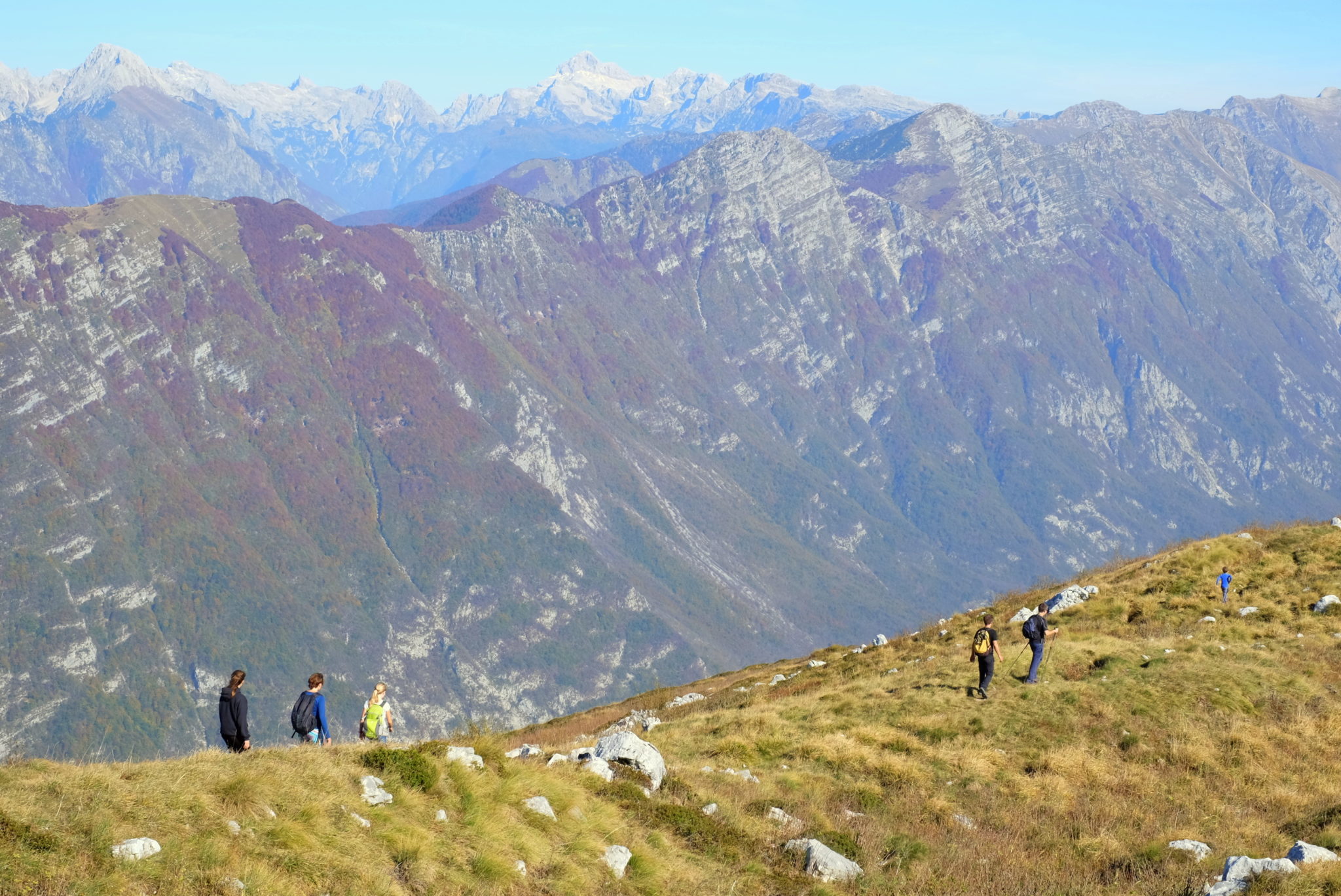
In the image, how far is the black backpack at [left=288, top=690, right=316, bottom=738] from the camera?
2767 centimetres

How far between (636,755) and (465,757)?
528 centimetres

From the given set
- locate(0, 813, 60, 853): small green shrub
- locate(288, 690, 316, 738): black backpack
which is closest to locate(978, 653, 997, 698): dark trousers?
locate(288, 690, 316, 738): black backpack

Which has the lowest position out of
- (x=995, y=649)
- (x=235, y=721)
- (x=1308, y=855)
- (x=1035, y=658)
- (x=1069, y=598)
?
(x=1069, y=598)

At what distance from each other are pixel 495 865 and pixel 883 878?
8667 millimetres

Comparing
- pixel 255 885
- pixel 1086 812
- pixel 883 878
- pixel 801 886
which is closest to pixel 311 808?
pixel 255 885

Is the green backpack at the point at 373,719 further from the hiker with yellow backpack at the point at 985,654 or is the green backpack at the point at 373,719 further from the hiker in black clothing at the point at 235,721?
the hiker with yellow backpack at the point at 985,654

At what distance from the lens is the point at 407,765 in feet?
75.7

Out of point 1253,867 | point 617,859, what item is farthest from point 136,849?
point 1253,867

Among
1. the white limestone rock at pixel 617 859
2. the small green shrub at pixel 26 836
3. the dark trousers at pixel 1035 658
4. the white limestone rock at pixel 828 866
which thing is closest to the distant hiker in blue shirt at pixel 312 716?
the white limestone rock at pixel 617 859

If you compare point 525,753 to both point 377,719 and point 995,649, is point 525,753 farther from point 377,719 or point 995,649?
point 995,649

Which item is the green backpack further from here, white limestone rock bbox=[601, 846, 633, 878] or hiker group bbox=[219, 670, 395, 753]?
white limestone rock bbox=[601, 846, 633, 878]

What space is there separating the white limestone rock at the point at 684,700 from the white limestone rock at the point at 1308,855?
106 ft

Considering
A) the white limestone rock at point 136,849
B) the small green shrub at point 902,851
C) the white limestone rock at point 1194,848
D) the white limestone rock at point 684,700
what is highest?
the white limestone rock at point 136,849

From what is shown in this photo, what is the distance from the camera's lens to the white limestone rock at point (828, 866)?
2250cm
